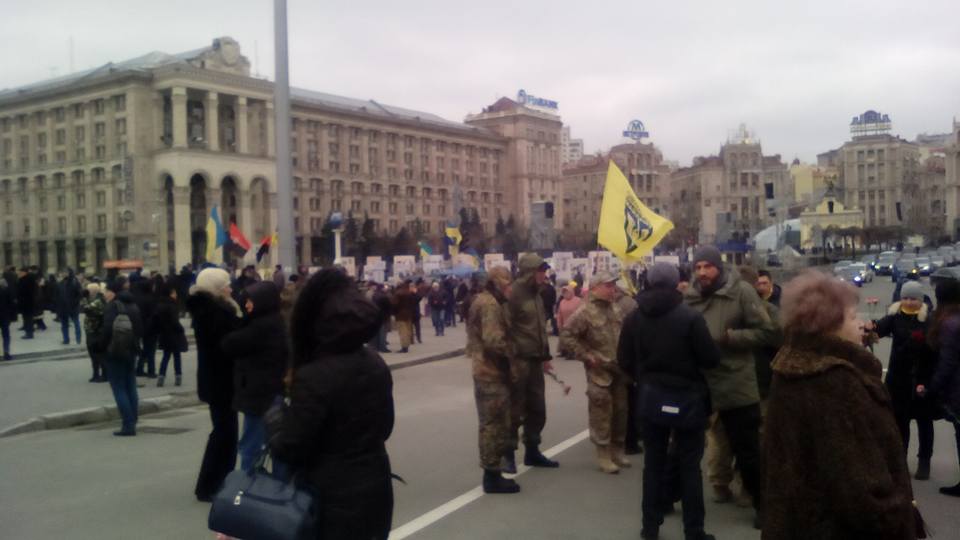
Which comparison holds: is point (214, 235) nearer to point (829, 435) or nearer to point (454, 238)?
point (454, 238)

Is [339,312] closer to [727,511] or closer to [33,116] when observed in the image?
[727,511]

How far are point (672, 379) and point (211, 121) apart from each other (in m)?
72.6

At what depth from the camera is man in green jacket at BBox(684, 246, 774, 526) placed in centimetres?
646

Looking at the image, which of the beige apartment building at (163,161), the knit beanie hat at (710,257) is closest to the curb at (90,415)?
the knit beanie hat at (710,257)

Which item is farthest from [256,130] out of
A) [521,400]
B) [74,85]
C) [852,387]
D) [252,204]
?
[852,387]

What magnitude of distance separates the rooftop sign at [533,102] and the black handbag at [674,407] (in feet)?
381

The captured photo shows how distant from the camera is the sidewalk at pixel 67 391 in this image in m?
11.6

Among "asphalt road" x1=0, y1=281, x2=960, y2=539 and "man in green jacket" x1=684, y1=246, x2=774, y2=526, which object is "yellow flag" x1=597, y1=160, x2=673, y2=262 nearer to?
"asphalt road" x1=0, y1=281, x2=960, y2=539

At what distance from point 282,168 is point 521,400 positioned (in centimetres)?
899

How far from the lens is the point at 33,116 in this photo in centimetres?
7925

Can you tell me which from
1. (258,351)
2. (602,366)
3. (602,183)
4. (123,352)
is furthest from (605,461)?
(602,183)

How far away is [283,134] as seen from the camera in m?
15.7

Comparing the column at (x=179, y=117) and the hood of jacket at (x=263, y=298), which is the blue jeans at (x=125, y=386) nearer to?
the hood of jacket at (x=263, y=298)

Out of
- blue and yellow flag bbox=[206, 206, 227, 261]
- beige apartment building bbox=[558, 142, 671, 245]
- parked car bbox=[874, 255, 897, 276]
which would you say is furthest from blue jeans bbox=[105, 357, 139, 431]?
beige apartment building bbox=[558, 142, 671, 245]
